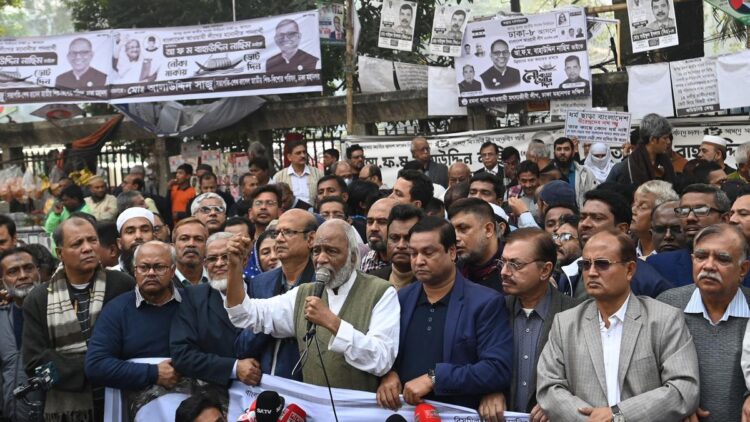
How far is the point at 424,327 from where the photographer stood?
5.69 m

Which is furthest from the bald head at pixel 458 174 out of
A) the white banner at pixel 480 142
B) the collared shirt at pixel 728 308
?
the collared shirt at pixel 728 308

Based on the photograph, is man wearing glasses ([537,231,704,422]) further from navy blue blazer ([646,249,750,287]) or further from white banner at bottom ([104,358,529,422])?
navy blue blazer ([646,249,750,287])

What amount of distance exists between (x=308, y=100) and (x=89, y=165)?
4.19 metres

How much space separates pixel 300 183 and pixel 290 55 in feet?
10.6

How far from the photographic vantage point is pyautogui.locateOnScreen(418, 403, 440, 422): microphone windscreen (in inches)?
215

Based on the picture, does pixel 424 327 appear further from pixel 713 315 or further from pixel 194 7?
pixel 194 7

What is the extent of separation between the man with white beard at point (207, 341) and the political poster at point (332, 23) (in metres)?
9.31

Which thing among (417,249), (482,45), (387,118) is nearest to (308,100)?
(387,118)

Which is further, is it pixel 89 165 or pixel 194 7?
pixel 194 7

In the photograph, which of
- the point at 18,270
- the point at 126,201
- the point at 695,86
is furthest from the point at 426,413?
the point at 695,86

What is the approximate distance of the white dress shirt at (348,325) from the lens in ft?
17.9

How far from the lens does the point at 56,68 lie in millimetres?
16078

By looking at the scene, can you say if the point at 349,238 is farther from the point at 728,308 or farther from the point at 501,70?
the point at 501,70

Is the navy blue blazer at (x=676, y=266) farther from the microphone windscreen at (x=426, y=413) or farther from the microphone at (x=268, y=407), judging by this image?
the microphone at (x=268, y=407)
